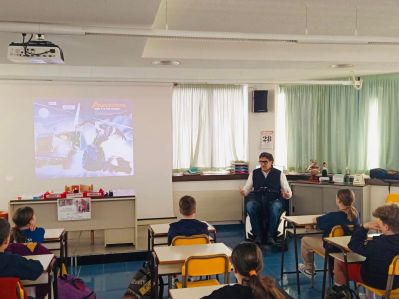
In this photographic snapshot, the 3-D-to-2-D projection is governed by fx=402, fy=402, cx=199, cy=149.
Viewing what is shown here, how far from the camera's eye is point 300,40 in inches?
154

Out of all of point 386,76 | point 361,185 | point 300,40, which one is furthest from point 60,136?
point 386,76

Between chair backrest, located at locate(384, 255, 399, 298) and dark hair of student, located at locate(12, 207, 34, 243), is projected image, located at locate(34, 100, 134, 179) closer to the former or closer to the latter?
dark hair of student, located at locate(12, 207, 34, 243)

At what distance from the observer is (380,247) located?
9.91 feet

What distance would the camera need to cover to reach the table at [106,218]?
17.2 ft

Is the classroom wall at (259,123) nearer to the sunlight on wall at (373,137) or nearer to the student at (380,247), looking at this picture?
the sunlight on wall at (373,137)

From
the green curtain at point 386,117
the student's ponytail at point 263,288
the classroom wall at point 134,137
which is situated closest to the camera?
the student's ponytail at point 263,288

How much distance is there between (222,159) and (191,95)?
129cm

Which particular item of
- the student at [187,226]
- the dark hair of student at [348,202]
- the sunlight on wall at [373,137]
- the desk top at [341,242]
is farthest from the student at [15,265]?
the sunlight on wall at [373,137]

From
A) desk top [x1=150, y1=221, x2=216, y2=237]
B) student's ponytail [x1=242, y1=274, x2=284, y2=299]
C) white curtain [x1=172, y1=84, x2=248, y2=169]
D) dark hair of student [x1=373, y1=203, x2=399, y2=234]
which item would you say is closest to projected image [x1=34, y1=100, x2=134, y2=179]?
white curtain [x1=172, y1=84, x2=248, y2=169]

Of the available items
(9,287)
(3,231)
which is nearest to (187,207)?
(3,231)

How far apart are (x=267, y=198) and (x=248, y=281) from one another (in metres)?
4.10

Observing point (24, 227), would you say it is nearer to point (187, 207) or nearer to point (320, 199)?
point (187, 207)

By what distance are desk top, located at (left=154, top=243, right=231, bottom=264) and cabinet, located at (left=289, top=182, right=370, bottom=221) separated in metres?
3.88

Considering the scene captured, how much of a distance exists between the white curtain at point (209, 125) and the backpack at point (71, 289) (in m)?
3.80
